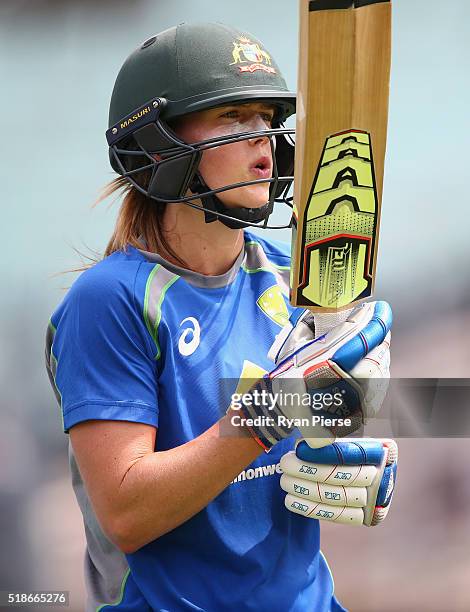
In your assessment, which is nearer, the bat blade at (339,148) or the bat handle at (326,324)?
the bat blade at (339,148)

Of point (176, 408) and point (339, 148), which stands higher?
point (339, 148)

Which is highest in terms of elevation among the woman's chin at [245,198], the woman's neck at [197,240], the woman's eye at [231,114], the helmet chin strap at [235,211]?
the woman's eye at [231,114]

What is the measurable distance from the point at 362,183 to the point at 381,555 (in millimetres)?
1665

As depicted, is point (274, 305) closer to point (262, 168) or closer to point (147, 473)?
point (262, 168)

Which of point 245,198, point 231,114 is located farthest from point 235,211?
point 231,114

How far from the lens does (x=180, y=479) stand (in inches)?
56.2

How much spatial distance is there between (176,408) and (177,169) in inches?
16.2

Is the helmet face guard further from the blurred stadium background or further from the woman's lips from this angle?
the blurred stadium background

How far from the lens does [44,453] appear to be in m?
2.69

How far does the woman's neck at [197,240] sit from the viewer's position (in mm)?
1690

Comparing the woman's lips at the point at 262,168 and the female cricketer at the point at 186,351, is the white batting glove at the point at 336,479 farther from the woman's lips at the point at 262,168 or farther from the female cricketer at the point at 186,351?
the woman's lips at the point at 262,168

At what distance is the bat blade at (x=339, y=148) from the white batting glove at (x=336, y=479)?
0.79 feet

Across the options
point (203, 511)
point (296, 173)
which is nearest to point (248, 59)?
point (296, 173)

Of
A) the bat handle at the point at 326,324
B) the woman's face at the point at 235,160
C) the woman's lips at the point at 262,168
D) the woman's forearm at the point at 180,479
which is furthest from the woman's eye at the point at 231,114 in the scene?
the woman's forearm at the point at 180,479
